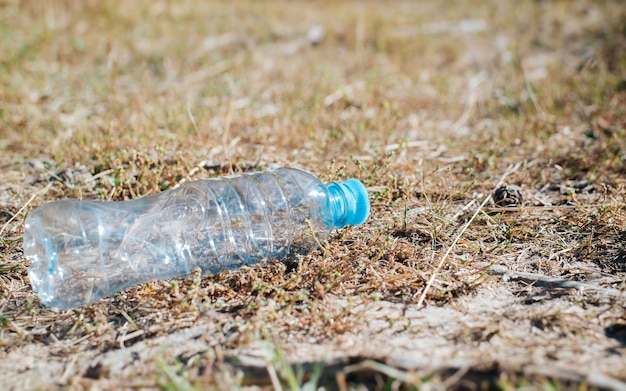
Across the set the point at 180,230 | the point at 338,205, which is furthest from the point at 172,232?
the point at 338,205

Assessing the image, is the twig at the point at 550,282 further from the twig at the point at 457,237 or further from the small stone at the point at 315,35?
the small stone at the point at 315,35

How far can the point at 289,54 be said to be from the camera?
5457 mm

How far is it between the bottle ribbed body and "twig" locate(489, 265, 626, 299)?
0.72 meters

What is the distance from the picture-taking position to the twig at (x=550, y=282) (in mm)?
2139

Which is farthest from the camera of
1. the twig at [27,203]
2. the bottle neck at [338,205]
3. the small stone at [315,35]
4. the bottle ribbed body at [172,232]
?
the small stone at [315,35]

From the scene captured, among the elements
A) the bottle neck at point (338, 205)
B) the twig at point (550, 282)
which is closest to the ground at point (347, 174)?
the twig at point (550, 282)

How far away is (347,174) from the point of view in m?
3.12

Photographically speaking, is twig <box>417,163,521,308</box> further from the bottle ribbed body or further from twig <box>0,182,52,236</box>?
twig <box>0,182,52,236</box>

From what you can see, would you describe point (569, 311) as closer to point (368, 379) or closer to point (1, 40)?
point (368, 379)

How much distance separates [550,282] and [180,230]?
152cm

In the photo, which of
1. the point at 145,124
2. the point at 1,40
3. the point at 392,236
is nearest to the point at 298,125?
the point at 145,124

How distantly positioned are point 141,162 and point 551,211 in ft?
6.72

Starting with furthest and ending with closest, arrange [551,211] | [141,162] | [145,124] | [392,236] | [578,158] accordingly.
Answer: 1. [145,124]
2. [578,158]
3. [141,162]
4. [551,211]
5. [392,236]

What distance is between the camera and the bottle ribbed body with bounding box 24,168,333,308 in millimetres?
2256
